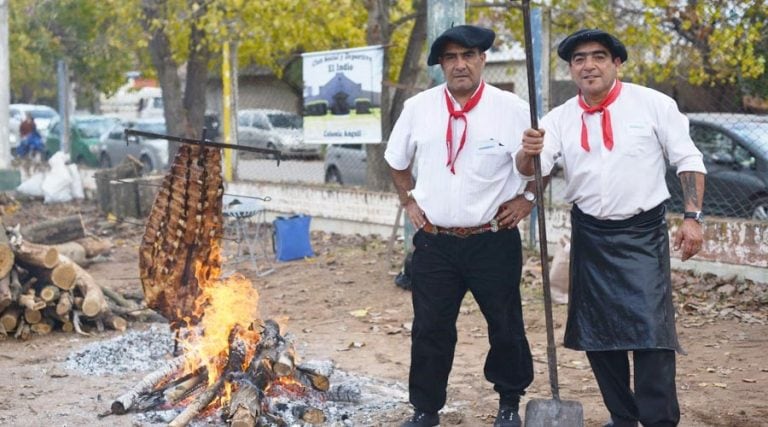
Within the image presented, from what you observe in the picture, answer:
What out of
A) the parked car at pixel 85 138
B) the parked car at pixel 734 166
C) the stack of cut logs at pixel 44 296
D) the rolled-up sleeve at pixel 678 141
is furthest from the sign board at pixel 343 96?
the parked car at pixel 85 138

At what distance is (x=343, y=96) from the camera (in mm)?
12281

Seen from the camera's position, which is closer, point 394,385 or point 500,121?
point 500,121

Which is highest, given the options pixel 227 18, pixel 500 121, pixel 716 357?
pixel 227 18

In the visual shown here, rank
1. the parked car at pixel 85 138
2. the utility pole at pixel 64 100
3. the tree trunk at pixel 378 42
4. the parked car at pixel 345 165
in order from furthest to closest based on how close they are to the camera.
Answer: the parked car at pixel 85 138 → the utility pole at pixel 64 100 → the parked car at pixel 345 165 → the tree trunk at pixel 378 42

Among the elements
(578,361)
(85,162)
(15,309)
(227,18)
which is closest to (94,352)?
(15,309)

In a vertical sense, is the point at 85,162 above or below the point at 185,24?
below

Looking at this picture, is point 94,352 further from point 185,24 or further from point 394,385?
point 185,24

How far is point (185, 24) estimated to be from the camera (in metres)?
14.4

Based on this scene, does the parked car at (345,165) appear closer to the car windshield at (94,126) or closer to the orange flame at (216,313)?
the orange flame at (216,313)

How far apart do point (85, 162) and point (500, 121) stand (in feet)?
78.5

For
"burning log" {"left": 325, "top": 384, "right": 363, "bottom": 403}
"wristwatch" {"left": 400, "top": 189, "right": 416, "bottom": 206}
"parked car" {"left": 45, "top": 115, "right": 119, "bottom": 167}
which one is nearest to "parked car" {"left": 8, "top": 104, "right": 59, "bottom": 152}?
"parked car" {"left": 45, "top": 115, "right": 119, "bottom": 167}

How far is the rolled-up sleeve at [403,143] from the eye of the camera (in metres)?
5.48

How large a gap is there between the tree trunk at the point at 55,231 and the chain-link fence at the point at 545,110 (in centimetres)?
234

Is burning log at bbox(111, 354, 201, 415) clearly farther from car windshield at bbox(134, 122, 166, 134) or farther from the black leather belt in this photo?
car windshield at bbox(134, 122, 166, 134)
